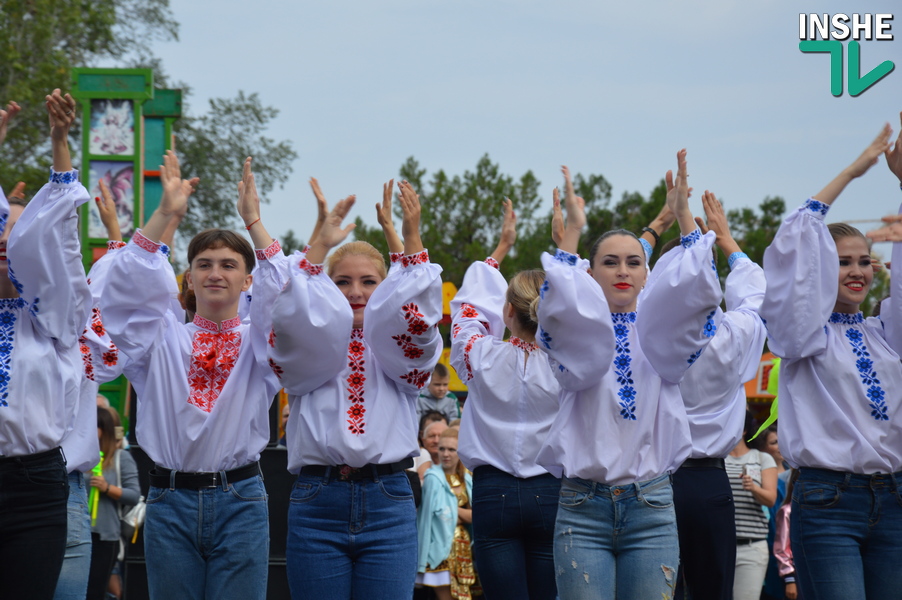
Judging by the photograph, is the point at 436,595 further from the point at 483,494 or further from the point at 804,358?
the point at 804,358

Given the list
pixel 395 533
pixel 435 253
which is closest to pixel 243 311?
pixel 395 533

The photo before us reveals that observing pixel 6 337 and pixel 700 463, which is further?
pixel 700 463

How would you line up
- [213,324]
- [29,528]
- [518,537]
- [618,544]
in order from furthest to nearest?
[518,537] → [213,324] → [618,544] → [29,528]

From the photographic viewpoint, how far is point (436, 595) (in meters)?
7.51

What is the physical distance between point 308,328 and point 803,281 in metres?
1.87

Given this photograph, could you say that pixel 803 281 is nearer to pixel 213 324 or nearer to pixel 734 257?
pixel 734 257

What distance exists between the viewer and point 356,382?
3.90 meters

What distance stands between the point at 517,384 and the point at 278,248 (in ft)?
4.37

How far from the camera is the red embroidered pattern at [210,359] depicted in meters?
4.02

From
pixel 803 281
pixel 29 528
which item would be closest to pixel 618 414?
pixel 803 281

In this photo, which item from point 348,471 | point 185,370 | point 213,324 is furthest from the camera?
point 213,324

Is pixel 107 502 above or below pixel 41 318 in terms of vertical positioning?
below

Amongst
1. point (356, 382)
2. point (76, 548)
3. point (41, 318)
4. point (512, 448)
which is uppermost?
point (41, 318)

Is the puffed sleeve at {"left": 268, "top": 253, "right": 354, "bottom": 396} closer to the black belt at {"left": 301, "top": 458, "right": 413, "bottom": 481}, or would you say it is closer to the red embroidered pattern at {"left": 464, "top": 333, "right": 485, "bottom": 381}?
the black belt at {"left": 301, "top": 458, "right": 413, "bottom": 481}
